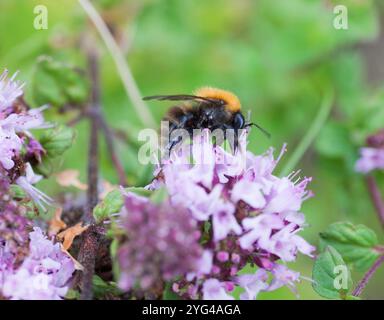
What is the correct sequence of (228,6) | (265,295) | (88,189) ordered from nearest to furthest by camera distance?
(88,189)
(265,295)
(228,6)

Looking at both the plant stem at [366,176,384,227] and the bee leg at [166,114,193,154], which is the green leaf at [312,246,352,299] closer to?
the bee leg at [166,114,193,154]

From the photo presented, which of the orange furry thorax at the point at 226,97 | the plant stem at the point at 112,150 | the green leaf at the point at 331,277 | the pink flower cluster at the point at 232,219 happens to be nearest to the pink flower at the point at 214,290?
the pink flower cluster at the point at 232,219

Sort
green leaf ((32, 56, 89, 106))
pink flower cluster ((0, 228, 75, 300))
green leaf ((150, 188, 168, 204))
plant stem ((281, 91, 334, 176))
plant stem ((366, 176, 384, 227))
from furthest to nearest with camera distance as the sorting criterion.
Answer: plant stem ((281, 91, 334, 176)), plant stem ((366, 176, 384, 227)), green leaf ((32, 56, 89, 106)), pink flower cluster ((0, 228, 75, 300)), green leaf ((150, 188, 168, 204))

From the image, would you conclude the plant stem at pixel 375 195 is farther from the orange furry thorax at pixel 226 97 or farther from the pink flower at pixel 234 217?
the pink flower at pixel 234 217

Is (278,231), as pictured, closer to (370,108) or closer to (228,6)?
(370,108)

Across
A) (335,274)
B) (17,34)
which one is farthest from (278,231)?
(17,34)

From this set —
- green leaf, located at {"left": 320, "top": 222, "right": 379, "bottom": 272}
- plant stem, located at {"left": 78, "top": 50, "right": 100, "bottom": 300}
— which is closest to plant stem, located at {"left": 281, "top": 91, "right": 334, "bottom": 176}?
green leaf, located at {"left": 320, "top": 222, "right": 379, "bottom": 272}
